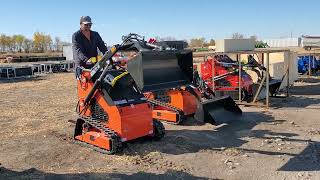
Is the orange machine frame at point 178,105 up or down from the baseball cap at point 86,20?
down

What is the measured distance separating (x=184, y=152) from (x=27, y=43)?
11028 centimetres

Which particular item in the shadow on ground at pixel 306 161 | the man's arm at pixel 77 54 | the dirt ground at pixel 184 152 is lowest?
the shadow on ground at pixel 306 161

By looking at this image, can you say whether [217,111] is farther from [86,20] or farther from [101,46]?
[86,20]

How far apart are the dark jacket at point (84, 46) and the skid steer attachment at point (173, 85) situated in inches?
54.3

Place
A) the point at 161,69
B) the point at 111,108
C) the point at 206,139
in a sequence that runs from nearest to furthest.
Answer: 1. the point at 111,108
2. the point at 161,69
3. the point at 206,139

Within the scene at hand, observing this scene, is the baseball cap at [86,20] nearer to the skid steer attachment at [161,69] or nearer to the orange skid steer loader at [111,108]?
the orange skid steer loader at [111,108]

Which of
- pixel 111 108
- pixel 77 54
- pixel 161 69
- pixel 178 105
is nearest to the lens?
pixel 111 108

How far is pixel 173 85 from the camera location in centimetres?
784

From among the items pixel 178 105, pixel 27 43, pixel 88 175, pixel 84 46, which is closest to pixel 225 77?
pixel 178 105

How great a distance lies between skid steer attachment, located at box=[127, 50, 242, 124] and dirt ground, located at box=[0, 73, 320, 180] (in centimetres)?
34

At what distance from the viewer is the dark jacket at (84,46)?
26.3 ft

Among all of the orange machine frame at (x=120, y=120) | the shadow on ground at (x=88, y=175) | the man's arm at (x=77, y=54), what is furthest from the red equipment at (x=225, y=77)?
the shadow on ground at (x=88, y=175)

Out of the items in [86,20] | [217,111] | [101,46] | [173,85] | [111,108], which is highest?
[86,20]

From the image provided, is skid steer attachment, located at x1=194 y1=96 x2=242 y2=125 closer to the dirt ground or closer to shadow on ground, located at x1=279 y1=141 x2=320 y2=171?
the dirt ground
